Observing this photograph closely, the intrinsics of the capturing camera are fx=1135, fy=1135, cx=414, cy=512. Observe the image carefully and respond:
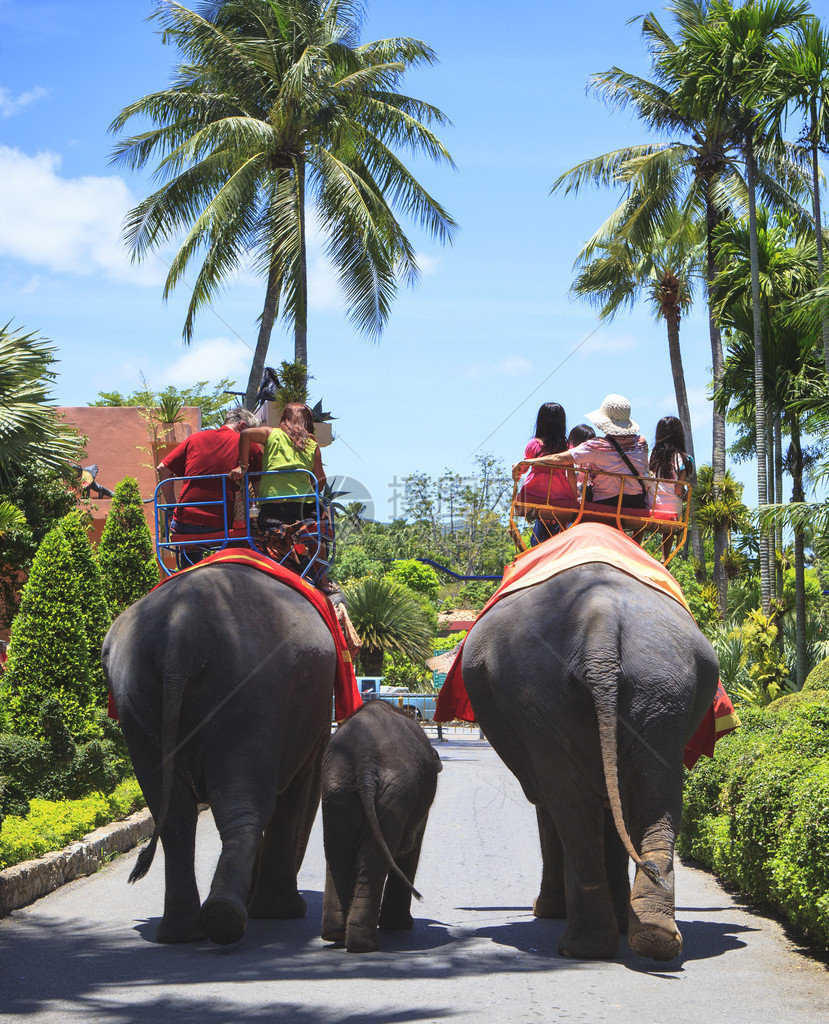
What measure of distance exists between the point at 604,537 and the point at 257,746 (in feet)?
7.32

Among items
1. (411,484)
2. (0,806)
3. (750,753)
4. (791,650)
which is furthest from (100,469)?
(411,484)

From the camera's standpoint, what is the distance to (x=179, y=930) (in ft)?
19.1

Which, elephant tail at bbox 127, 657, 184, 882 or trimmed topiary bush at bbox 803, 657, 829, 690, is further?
trimmed topiary bush at bbox 803, 657, 829, 690

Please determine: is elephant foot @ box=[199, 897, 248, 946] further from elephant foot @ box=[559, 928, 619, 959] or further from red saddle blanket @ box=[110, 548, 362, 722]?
elephant foot @ box=[559, 928, 619, 959]

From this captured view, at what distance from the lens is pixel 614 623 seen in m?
5.42

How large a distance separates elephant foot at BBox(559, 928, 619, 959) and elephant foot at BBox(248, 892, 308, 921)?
1896 mm

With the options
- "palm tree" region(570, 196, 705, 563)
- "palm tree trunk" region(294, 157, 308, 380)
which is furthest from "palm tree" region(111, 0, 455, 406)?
"palm tree" region(570, 196, 705, 563)

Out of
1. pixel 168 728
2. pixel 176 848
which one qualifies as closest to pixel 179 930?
pixel 176 848

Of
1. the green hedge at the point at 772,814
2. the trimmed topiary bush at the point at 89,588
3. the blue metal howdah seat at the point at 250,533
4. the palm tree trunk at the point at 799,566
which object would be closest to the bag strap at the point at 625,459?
the blue metal howdah seat at the point at 250,533

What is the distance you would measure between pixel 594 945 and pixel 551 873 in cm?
135

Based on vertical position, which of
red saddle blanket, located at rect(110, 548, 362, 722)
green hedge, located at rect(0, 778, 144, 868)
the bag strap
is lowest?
green hedge, located at rect(0, 778, 144, 868)

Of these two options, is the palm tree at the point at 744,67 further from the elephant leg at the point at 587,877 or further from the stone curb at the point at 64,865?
the elephant leg at the point at 587,877

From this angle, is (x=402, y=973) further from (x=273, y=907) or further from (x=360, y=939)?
(x=273, y=907)

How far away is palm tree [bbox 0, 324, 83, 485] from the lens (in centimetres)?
1241
